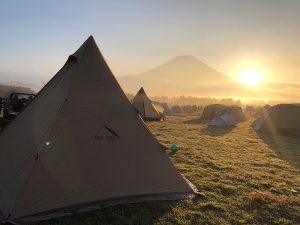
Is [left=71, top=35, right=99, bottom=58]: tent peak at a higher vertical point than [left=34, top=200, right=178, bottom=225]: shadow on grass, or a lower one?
higher

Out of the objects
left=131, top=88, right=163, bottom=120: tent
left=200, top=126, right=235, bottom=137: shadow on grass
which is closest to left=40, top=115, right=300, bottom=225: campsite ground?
left=200, top=126, right=235, bottom=137: shadow on grass

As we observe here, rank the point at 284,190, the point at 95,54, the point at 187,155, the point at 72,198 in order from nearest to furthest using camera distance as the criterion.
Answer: the point at 72,198
the point at 95,54
the point at 284,190
the point at 187,155

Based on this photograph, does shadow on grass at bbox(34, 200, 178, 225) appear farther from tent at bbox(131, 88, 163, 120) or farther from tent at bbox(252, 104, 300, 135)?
tent at bbox(131, 88, 163, 120)

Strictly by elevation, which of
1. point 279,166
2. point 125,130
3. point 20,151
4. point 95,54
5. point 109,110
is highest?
point 95,54

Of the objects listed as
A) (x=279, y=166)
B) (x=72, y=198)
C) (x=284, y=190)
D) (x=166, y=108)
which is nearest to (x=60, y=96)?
(x=72, y=198)

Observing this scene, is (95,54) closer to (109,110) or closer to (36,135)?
(109,110)

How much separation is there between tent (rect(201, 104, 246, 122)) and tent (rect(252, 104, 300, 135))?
39.8ft

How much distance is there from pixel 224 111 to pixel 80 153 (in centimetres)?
3285

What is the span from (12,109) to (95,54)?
47.4 ft

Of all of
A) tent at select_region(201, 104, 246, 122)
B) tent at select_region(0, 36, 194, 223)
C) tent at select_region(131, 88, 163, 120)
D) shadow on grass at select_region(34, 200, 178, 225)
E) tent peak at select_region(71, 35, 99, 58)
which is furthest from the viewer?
tent at select_region(201, 104, 246, 122)

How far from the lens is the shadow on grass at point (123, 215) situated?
19.8 ft

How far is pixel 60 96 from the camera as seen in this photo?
7.38m

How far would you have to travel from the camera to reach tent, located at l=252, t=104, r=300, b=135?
77.6 ft

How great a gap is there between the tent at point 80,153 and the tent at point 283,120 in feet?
61.5
